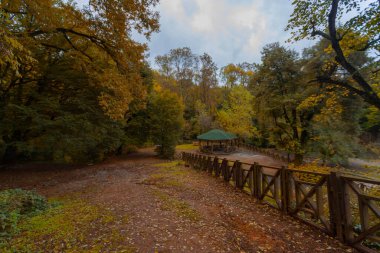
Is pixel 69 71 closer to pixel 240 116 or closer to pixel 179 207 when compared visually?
pixel 179 207

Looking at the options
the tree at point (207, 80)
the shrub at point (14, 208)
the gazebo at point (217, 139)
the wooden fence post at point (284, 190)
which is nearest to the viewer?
the shrub at point (14, 208)

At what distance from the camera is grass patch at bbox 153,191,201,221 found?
4613 millimetres

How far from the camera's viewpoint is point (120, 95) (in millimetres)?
8812

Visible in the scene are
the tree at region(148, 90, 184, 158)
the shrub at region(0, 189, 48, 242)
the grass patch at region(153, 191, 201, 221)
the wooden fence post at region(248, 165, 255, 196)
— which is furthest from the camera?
the tree at region(148, 90, 184, 158)

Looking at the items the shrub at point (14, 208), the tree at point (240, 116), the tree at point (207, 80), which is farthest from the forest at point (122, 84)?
the tree at point (207, 80)

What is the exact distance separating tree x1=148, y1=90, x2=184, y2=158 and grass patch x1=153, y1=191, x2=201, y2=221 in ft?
44.4

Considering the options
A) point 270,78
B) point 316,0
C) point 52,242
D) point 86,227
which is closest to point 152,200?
point 86,227

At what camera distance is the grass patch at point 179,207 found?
461 cm

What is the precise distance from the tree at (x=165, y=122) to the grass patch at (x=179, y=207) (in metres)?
13.5

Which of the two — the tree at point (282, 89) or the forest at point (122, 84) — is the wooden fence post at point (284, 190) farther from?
the tree at point (282, 89)

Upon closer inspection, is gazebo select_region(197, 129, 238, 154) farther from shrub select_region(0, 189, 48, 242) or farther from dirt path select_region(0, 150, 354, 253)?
shrub select_region(0, 189, 48, 242)

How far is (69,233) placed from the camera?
146 inches

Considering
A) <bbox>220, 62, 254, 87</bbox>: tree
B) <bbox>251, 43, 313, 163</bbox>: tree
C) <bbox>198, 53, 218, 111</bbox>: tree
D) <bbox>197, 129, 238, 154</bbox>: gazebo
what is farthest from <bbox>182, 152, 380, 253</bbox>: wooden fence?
<bbox>220, 62, 254, 87</bbox>: tree

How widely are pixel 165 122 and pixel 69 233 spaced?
632 inches
